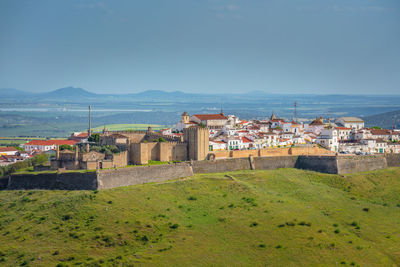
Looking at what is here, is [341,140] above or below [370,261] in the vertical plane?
above

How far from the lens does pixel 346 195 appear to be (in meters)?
45.2

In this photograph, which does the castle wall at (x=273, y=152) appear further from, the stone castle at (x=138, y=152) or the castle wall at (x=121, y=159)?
the castle wall at (x=121, y=159)

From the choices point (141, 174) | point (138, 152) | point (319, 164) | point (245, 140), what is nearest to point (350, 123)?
point (245, 140)

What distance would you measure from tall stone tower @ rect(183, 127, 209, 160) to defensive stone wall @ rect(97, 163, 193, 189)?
8.68ft

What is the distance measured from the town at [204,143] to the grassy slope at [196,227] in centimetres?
460

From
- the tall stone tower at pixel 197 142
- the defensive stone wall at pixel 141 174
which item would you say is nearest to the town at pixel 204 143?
Answer: the tall stone tower at pixel 197 142

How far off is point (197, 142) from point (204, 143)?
35.5 inches

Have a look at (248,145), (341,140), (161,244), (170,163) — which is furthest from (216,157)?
(341,140)

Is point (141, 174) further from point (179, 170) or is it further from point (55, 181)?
point (55, 181)

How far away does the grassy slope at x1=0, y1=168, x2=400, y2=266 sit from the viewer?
3183 cm

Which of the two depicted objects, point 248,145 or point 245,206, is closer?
point 245,206

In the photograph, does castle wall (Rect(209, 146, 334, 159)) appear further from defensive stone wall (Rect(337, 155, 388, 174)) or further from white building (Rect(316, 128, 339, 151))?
defensive stone wall (Rect(337, 155, 388, 174))

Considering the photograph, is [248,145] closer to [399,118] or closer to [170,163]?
[170,163]

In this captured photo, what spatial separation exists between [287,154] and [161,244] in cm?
2543
